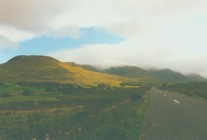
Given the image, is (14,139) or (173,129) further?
(173,129)

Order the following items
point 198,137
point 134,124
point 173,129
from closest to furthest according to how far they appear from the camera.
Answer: point 198,137 → point 173,129 → point 134,124

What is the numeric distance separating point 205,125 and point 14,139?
8.69 metres

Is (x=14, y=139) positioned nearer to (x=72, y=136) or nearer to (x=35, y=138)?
(x=35, y=138)

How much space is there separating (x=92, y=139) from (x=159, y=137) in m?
2.51

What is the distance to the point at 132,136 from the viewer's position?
15.4 meters

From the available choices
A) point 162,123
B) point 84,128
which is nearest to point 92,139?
point 84,128

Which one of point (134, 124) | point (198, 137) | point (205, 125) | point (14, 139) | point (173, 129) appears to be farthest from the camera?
point (134, 124)

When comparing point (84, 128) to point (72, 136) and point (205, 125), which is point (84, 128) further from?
point (205, 125)

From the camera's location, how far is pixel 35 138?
14961 mm

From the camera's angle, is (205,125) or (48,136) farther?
(205,125)

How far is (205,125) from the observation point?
699 inches

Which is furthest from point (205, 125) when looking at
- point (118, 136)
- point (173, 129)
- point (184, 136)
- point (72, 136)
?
point (72, 136)

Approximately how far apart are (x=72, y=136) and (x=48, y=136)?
1034 millimetres

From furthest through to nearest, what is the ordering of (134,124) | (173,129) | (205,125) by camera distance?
1. (134,124)
2. (205,125)
3. (173,129)
